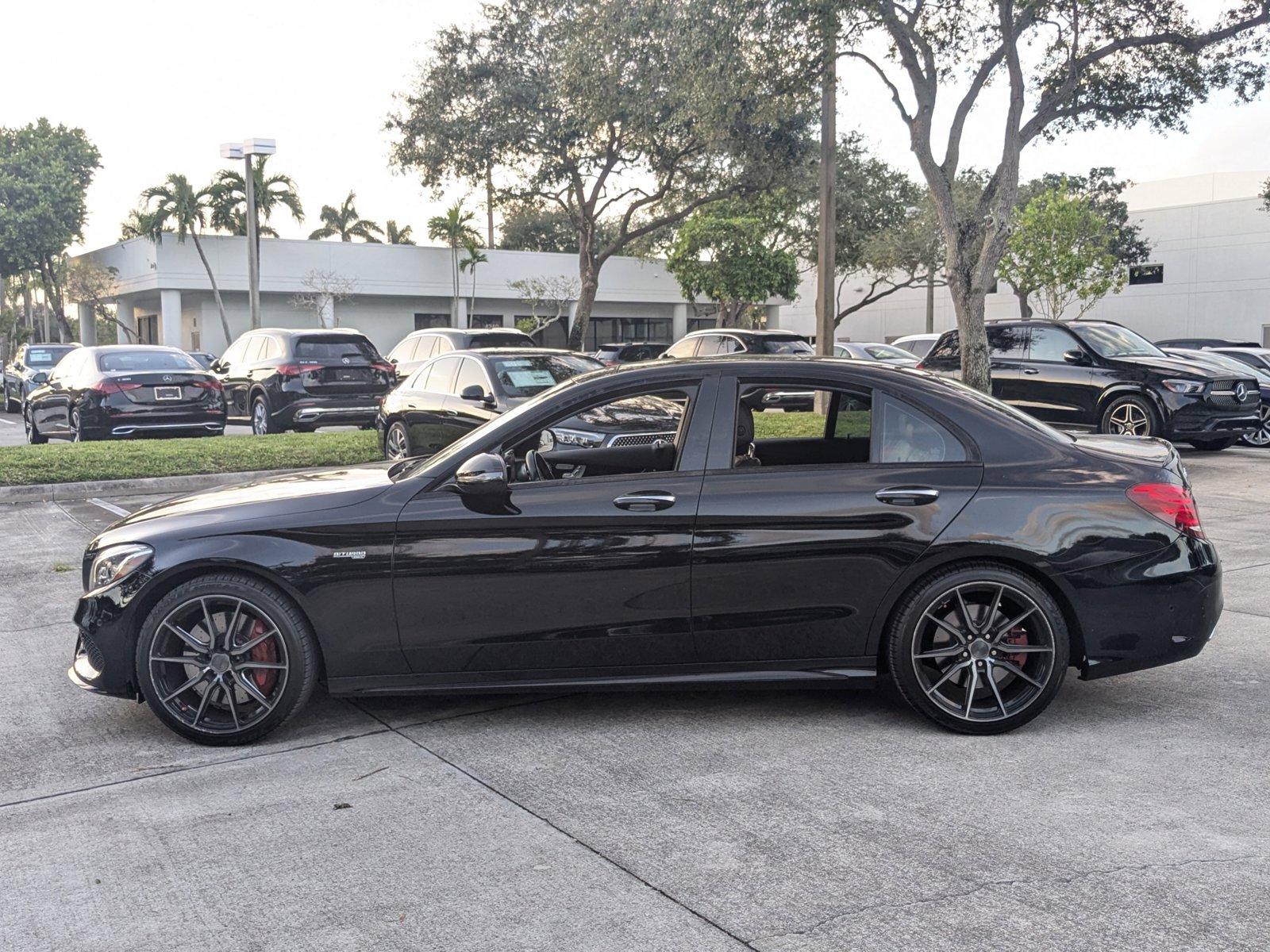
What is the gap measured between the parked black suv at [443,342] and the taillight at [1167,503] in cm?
1575

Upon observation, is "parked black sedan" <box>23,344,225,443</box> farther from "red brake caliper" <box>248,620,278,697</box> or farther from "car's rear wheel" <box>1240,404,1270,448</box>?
"car's rear wheel" <box>1240,404,1270,448</box>

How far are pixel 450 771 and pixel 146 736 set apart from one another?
1.48m

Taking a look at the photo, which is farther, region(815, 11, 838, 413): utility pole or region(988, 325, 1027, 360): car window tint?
region(815, 11, 838, 413): utility pole

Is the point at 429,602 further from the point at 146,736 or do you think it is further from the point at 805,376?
the point at 805,376

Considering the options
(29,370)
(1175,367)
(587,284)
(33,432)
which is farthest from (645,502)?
(587,284)

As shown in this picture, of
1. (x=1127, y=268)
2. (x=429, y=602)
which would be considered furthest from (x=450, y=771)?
(x=1127, y=268)

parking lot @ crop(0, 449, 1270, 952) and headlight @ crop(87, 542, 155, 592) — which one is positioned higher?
headlight @ crop(87, 542, 155, 592)

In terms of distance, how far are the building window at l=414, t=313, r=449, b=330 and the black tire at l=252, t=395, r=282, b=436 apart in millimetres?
29727

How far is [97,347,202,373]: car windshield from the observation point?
1628 centimetres

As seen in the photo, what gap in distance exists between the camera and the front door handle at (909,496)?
487 cm

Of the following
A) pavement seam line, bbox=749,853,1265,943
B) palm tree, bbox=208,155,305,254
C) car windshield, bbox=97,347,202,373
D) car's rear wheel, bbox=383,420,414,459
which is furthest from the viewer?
palm tree, bbox=208,155,305,254

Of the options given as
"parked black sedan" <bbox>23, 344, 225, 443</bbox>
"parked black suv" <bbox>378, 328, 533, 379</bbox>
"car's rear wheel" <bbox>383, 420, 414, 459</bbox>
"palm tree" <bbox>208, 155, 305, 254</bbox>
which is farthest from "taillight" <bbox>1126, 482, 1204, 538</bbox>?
"palm tree" <bbox>208, 155, 305, 254</bbox>

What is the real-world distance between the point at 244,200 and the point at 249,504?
38.9 metres

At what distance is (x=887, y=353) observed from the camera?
79.6 feet
